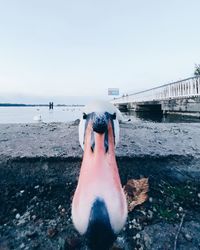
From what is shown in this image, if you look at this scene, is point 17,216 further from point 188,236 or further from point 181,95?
point 181,95

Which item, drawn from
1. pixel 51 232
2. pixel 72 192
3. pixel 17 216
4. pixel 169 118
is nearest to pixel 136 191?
pixel 72 192

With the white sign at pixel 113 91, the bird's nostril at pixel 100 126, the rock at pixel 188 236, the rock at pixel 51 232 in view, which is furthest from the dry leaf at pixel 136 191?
the white sign at pixel 113 91

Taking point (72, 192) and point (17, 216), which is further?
point (72, 192)

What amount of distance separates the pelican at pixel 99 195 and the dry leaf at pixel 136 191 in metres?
1.28

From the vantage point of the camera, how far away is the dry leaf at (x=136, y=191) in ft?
9.46

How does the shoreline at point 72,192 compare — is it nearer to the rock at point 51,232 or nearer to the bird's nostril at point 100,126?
the rock at point 51,232

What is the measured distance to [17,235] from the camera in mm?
2455

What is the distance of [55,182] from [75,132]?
2.38 meters

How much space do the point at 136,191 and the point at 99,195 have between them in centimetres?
164

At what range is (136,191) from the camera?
10.1ft

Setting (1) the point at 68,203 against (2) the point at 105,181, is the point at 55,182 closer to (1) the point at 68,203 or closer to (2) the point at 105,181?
(1) the point at 68,203

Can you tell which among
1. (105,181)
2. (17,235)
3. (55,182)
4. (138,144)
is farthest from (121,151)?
(105,181)

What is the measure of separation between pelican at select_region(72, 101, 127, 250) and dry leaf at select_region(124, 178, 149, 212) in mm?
1283

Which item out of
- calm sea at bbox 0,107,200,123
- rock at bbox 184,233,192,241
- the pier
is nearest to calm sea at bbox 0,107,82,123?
calm sea at bbox 0,107,200,123
